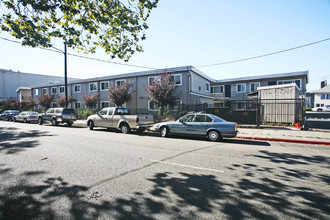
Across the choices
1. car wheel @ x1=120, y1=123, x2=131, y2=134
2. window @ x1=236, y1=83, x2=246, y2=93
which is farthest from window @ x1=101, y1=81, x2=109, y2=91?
window @ x1=236, y1=83, x2=246, y2=93

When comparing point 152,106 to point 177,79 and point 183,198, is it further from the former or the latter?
point 183,198

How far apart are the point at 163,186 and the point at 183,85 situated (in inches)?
735

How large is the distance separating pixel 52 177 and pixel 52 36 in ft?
18.5

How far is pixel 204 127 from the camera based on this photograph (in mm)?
9664

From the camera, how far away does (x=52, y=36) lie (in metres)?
7.21

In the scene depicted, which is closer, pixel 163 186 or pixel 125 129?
pixel 163 186

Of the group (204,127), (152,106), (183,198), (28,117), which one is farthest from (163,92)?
(28,117)

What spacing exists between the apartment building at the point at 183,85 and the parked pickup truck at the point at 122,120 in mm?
8458

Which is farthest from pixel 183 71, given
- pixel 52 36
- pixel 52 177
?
pixel 52 177

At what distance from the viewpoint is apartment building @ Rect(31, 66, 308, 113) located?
22.0m

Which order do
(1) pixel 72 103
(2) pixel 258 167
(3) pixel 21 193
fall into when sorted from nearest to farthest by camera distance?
(3) pixel 21 193, (2) pixel 258 167, (1) pixel 72 103

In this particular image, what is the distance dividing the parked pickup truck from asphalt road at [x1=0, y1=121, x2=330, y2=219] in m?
5.60

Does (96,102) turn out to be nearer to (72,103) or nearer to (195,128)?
(72,103)

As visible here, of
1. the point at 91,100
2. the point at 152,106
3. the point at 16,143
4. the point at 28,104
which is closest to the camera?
the point at 16,143
